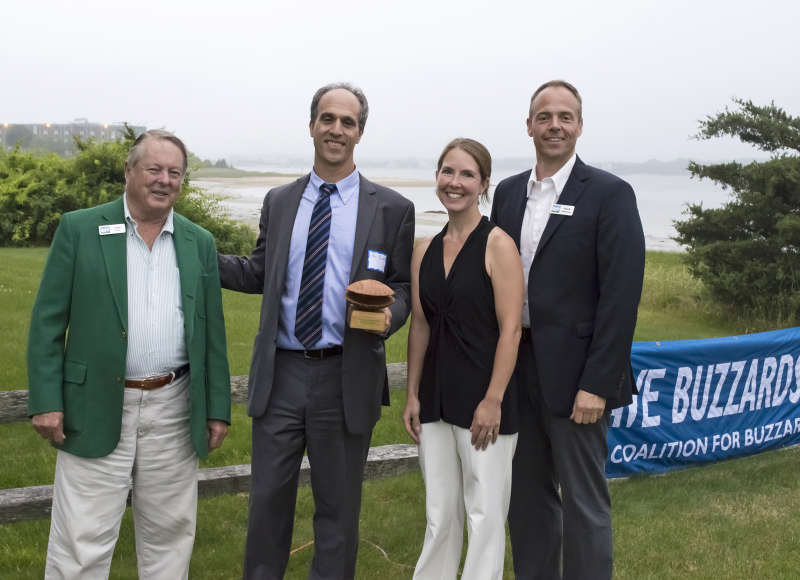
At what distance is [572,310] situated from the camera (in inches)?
149

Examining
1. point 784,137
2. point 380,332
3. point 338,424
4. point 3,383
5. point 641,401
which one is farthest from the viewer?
point 784,137

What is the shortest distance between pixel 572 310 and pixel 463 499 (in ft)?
3.36

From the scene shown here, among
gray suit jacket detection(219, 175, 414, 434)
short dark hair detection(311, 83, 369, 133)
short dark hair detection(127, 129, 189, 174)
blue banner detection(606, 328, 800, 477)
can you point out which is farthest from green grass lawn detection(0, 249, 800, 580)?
short dark hair detection(311, 83, 369, 133)

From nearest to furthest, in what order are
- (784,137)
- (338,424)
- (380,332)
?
(380,332), (338,424), (784,137)

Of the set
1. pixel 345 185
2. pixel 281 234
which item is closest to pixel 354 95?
pixel 345 185

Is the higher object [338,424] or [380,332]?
[380,332]

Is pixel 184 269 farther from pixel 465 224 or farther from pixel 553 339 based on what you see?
pixel 553 339

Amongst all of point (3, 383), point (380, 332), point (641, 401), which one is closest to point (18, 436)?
point (3, 383)

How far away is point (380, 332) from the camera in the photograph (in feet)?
11.8

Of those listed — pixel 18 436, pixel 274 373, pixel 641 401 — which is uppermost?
pixel 274 373

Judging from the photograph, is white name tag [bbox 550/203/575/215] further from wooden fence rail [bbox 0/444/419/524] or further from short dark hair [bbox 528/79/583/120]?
wooden fence rail [bbox 0/444/419/524]

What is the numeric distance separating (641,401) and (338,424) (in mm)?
3017

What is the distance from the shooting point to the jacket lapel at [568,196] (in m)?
3.80

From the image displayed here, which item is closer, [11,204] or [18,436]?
[18,436]
